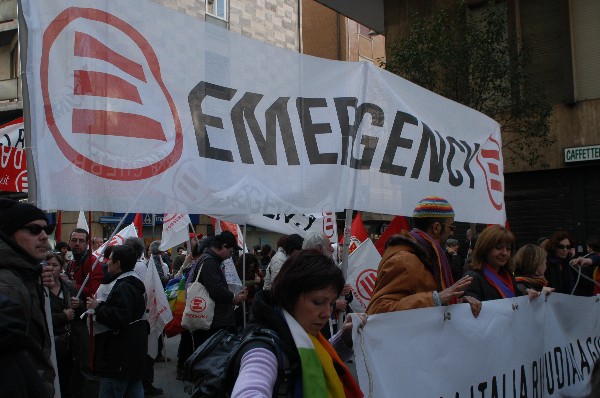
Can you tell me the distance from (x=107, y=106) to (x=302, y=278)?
1702 millimetres

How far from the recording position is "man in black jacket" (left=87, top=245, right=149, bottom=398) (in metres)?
5.05

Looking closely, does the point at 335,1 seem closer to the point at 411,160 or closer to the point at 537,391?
the point at 411,160

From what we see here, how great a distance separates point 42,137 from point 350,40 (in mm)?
32293

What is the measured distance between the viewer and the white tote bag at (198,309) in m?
6.47

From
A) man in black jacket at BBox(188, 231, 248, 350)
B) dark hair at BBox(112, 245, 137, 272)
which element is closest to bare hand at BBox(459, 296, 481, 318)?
Result: dark hair at BBox(112, 245, 137, 272)

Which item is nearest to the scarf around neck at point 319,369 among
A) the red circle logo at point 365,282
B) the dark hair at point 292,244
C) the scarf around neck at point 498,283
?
the scarf around neck at point 498,283

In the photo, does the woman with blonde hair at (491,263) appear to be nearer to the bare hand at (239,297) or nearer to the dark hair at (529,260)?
the dark hair at (529,260)

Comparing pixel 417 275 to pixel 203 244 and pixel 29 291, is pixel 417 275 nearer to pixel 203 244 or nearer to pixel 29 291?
pixel 29 291

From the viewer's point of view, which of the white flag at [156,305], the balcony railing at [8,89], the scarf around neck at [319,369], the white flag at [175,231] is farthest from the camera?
the balcony railing at [8,89]

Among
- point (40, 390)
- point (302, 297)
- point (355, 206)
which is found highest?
point (355, 206)

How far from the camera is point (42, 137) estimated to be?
3117mm

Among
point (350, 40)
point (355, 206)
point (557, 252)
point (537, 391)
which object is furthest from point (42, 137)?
point (350, 40)

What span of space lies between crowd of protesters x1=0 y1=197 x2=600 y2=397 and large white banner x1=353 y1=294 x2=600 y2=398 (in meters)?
0.13

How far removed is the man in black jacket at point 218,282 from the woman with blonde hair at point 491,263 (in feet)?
9.90
